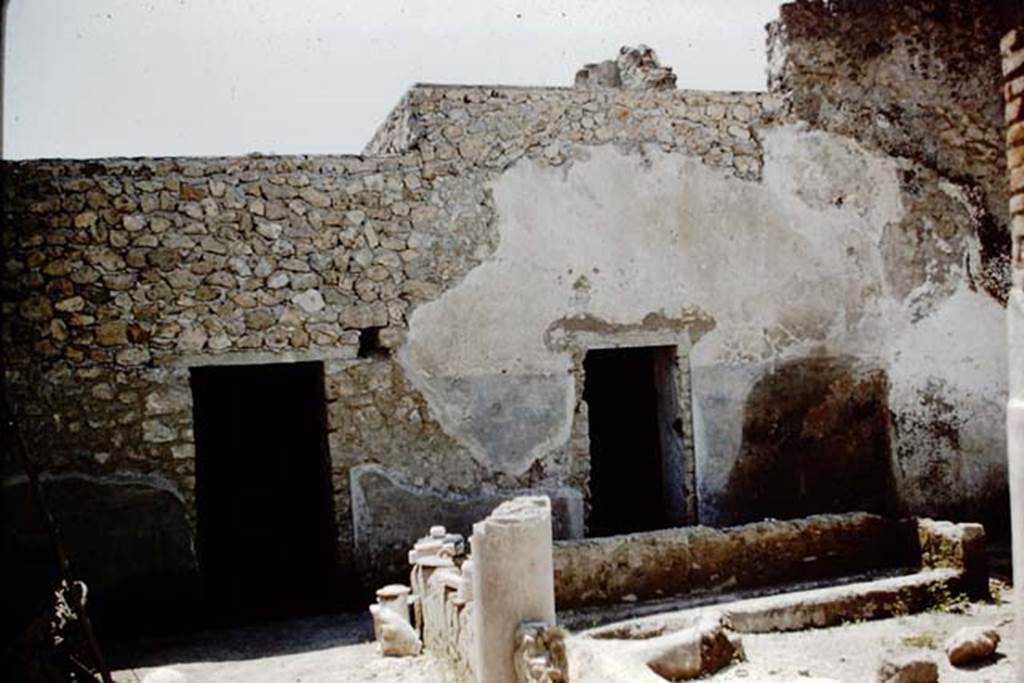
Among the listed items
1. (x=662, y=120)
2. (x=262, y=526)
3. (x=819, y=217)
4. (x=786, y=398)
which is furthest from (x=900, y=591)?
(x=262, y=526)

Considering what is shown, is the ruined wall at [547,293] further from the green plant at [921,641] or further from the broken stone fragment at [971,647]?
the broken stone fragment at [971,647]

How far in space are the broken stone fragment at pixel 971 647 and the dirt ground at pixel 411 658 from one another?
6 centimetres

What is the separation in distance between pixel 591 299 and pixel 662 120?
5.91 feet

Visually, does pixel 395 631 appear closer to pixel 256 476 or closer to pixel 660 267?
pixel 660 267

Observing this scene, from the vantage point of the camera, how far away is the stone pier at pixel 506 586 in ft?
14.7

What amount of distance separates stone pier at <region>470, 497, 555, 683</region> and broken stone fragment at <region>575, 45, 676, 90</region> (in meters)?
5.95

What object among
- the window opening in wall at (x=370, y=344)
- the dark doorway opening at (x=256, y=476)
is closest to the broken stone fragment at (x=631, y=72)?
the window opening in wall at (x=370, y=344)

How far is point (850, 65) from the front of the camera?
29.1ft

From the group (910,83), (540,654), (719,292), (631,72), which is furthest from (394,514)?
(910,83)

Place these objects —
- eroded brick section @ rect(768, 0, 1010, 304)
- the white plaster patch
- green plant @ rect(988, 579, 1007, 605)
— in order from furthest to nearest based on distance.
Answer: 1. eroded brick section @ rect(768, 0, 1010, 304)
2. the white plaster patch
3. green plant @ rect(988, 579, 1007, 605)

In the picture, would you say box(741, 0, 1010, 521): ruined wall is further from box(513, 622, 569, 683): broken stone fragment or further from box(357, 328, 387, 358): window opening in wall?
box(513, 622, 569, 683): broken stone fragment

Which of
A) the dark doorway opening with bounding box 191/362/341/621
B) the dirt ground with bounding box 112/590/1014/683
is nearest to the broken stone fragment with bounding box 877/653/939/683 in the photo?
the dirt ground with bounding box 112/590/1014/683

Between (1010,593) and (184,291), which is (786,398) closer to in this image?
(1010,593)

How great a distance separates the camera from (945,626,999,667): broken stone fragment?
17.4 feet
